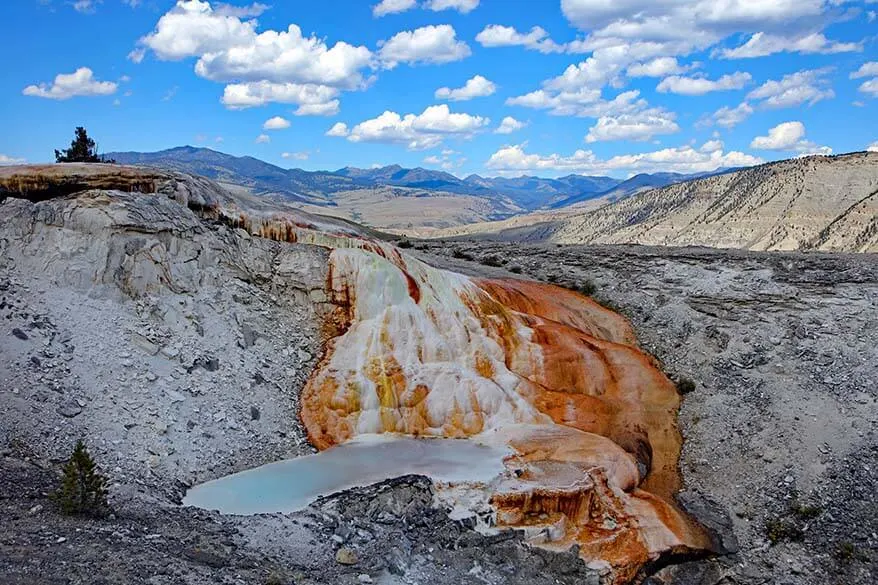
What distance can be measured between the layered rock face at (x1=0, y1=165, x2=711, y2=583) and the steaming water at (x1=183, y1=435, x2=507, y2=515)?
497 millimetres

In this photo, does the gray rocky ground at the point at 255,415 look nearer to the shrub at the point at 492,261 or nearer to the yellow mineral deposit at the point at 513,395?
the yellow mineral deposit at the point at 513,395

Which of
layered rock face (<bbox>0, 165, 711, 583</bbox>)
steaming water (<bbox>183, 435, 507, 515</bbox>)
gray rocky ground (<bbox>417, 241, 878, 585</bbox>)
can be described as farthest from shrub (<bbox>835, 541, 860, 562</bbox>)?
steaming water (<bbox>183, 435, 507, 515</bbox>)

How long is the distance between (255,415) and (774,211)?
82.4 m

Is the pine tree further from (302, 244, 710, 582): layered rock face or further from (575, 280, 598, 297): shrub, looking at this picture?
(575, 280, 598, 297): shrub

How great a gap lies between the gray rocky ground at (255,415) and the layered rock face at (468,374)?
7.9 inches

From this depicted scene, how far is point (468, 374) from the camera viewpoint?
62.0 feet

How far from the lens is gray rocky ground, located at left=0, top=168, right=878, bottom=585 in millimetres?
11117

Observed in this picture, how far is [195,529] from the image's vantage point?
11.3 m

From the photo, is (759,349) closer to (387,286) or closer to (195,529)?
(387,286)

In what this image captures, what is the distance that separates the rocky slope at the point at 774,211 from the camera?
72812 mm

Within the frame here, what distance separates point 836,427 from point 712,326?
18.9ft

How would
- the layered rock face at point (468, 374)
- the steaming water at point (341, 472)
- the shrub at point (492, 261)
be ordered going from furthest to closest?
1. the shrub at point (492, 261)
2. the layered rock face at point (468, 374)
3. the steaming water at point (341, 472)

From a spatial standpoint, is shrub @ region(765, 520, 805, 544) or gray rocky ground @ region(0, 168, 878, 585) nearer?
gray rocky ground @ region(0, 168, 878, 585)

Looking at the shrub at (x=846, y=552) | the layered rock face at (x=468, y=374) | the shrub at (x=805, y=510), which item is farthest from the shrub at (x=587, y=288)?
the shrub at (x=846, y=552)
